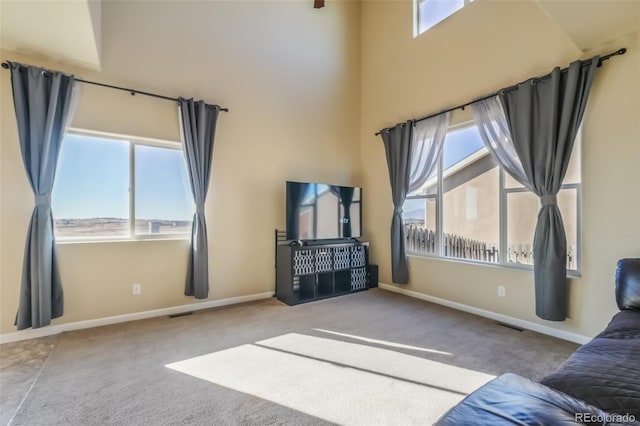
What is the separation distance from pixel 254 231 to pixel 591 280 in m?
3.65

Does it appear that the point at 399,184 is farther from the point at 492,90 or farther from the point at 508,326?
the point at 508,326

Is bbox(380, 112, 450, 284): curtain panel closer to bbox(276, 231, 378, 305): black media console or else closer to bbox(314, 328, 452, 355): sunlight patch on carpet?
bbox(276, 231, 378, 305): black media console

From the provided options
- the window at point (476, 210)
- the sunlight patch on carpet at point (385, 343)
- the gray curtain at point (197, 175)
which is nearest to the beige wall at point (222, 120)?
the gray curtain at point (197, 175)

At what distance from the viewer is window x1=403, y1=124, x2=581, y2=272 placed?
2.79 meters

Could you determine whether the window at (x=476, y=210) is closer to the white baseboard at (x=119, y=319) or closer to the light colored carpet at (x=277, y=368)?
the light colored carpet at (x=277, y=368)

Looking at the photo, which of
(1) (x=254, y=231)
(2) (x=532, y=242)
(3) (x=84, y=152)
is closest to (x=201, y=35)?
(3) (x=84, y=152)

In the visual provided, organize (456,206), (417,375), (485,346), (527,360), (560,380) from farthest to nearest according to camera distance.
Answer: (456,206)
(485,346)
(527,360)
(417,375)
(560,380)

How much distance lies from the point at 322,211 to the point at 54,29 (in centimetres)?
328

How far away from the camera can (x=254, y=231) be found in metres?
4.07

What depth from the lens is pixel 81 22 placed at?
8.00ft

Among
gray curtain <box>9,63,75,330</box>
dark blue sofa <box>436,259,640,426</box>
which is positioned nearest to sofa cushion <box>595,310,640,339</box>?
dark blue sofa <box>436,259,640,426</box>

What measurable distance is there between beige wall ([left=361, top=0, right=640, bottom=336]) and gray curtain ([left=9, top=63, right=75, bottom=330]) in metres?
4.04

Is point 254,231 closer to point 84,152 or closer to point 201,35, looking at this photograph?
point 84,152

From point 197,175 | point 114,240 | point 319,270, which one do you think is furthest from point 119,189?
point 319,270
